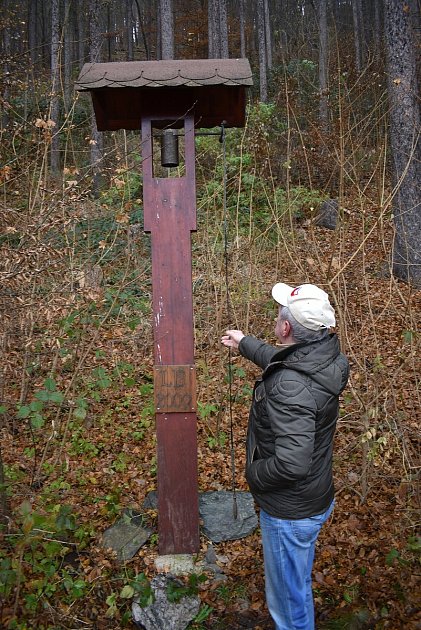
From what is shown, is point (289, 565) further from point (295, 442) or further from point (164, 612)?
point (164, 612)

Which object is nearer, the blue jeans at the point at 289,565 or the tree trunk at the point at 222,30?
the blue jeans at the point at 289,565

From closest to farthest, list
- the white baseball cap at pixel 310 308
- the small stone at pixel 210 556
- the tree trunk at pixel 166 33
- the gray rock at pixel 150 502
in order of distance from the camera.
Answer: the white baseball cap at pixel 310 308 < the small stone at pixel 210 556 < the gray rock at pixel 150 502 < the tree trunk at pixel 166 33

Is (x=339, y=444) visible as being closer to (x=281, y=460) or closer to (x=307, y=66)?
(x=281, y=460)

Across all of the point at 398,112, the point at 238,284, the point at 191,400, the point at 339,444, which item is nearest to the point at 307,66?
the point at 398,112

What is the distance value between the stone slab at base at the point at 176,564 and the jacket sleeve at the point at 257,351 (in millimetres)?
1572

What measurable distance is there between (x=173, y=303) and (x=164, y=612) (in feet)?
6.24

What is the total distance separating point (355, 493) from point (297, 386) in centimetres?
247

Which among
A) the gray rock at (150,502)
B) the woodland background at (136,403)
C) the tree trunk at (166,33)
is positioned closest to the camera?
the woodland background at (136,403)

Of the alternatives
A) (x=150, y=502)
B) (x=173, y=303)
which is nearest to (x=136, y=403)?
(x=150, y=502)

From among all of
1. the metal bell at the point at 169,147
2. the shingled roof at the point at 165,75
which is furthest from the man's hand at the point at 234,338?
the shingled roof at the point at 165,75

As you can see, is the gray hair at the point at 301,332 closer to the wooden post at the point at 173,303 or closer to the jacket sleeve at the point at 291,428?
the jacket sleeve at the point at 291,428

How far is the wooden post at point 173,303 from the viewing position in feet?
10.7

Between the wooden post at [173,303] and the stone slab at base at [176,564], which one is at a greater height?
the wooden post at [173,303]

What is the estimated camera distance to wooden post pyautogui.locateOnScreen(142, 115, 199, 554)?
3.27 m
